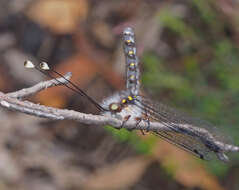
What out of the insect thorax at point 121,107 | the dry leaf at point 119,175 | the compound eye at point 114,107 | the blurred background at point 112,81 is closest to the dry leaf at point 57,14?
the blurred background at point 112,81

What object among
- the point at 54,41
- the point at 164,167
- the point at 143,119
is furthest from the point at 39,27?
the point at 143,119

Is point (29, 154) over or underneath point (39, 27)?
underneath

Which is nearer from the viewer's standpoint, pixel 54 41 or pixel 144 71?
pixel 144 71

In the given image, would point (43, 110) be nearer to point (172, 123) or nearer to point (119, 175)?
point (172, 123)

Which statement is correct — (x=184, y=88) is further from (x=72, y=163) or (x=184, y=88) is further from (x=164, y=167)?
(x=72, y=163)

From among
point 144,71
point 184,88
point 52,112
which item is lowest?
point 52,112

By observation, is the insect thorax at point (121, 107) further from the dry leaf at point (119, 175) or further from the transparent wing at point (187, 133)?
the dry leaf at point (119, 175)

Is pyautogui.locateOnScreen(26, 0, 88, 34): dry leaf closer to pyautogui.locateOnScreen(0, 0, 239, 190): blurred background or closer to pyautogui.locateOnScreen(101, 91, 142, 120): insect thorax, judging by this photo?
pyautogui.locateOnScreen(0, 0, 239, 190): blurred background
